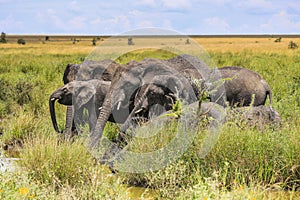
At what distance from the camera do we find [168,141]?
7453 millimetres

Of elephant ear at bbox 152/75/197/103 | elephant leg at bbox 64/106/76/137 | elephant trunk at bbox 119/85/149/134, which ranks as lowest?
elephant leg at bbox 64/106/76/137

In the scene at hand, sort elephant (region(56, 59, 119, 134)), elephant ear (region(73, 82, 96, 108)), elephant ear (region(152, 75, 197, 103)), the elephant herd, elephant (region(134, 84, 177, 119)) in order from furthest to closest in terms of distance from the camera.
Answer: elephant (region(56, 59, 119, 134)) < elephant ear (region(73, 82, 96, 108)) < elephant ear (region(152, 75, 197, 103)) < elephant (region(134, 84, 177, 119)) < the elephant herd

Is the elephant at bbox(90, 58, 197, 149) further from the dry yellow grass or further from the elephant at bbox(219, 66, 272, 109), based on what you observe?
the dry yellow grass

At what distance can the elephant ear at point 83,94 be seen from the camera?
9906 millimetres

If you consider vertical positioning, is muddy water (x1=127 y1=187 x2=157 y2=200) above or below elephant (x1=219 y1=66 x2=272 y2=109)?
below

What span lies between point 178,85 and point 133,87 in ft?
2.80

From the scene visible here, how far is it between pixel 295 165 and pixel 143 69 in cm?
351

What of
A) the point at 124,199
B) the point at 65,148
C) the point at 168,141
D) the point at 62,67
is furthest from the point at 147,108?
the point at 62,67

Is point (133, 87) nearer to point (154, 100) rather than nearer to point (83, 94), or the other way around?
point (154, 100)

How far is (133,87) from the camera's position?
9.06m

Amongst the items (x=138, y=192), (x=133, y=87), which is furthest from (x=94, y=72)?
(x=138, y=192)

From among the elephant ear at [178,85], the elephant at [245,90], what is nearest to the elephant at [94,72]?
the elephant ear at [178,85]

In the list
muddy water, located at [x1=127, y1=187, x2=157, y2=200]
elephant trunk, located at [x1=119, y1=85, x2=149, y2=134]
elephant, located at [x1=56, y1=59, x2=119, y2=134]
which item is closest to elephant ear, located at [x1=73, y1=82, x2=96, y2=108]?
elephant, located at [x1=56, y1=59, x2=119, y2=134]

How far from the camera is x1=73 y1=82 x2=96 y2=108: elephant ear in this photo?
991 centimetres
